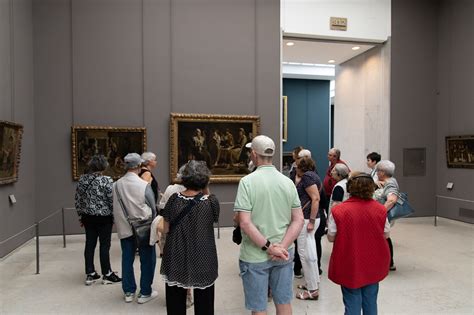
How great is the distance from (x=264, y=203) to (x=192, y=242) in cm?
73

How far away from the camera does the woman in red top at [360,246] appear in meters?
3.36

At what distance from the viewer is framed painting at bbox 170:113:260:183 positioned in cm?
945

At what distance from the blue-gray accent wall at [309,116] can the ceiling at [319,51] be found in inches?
186

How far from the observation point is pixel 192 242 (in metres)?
3.29

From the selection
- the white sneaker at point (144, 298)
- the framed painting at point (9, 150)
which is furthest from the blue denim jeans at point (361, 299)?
the framed painting at point (9, 150)

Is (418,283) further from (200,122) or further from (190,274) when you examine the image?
(200,122)

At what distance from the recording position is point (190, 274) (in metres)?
3.27

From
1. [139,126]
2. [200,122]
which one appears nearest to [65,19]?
[139,126]

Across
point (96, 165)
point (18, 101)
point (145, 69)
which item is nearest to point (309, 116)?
point (145, 69)

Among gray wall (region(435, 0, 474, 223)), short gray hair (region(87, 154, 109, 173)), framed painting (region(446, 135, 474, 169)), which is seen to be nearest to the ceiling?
gray wall (region(435, 0, 474, 223))

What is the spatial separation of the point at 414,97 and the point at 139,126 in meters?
8.29

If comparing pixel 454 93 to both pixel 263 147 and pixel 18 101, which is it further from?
pixel 18 101

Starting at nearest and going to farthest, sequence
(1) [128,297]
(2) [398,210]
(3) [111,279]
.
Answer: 1. (1) [128,297]
2. (3) [111,279]
3. (2) [398,210]

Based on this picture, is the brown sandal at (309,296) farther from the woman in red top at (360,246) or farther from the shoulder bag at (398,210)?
the shoulder bag at (398,210)
